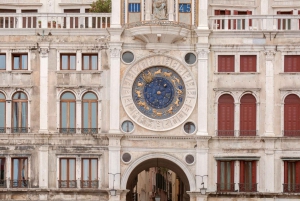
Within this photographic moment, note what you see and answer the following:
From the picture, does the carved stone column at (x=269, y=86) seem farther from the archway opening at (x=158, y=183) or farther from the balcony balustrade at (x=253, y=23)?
the archway opening at (x=158, y=183)

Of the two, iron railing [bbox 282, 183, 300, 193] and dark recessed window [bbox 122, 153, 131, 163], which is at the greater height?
dark recessed window [bbox 122, 153, 131, 163]

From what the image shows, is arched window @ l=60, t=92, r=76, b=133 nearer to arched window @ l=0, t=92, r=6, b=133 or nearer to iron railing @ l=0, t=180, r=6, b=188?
arched window @ l=0, t=92, r=6, b=133

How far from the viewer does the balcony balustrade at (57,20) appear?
52.2 metres

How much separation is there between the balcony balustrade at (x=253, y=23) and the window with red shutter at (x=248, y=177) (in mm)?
7662

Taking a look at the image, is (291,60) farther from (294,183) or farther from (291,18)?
(294,183)

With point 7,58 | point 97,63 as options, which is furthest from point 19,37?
point 97,63

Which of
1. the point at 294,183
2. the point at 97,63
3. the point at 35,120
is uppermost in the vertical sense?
the point at 97,63

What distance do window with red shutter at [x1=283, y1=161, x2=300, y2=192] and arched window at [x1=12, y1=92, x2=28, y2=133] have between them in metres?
14.9

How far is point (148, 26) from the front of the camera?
5078 centimetres

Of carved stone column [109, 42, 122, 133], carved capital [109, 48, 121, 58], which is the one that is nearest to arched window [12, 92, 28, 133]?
carved stone column [109, 42, 122, 133]

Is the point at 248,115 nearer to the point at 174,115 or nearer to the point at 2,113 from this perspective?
the point at 174,115

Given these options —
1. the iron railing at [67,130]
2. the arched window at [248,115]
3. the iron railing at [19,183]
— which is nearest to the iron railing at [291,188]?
the arched window at [248,115]

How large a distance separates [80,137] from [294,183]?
12.3 metres

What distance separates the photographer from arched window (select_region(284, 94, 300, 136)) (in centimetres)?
5175
